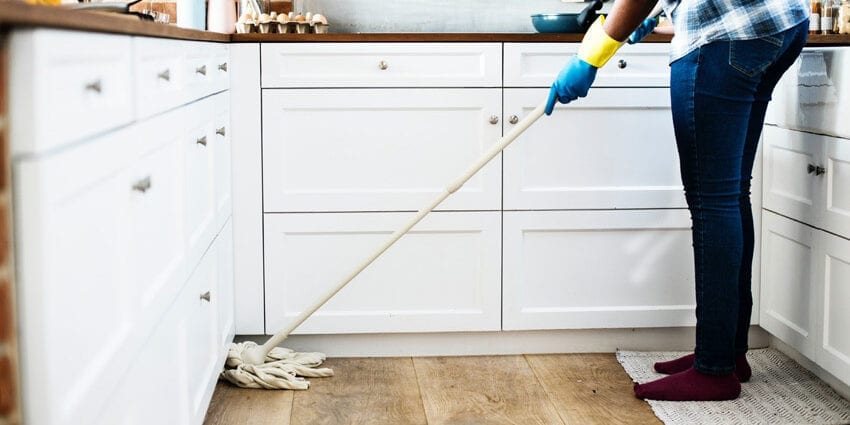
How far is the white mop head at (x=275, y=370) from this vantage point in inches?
100

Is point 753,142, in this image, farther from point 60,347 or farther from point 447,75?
point 60,347

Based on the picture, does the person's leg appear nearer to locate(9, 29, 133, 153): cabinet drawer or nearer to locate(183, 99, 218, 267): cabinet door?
locate(183, 99, 218, 267): cabinet door

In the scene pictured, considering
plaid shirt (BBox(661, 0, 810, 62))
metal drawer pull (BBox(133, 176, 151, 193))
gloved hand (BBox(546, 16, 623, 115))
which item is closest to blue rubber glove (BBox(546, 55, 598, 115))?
gloved hand (BBox(546, 16, 623, 115))

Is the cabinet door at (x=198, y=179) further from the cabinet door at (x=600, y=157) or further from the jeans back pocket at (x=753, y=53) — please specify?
the jeans back pocket at (x=753, y=53)

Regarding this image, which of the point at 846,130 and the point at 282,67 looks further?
the point at 282,67

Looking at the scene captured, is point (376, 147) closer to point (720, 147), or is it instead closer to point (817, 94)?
point (720, 147)

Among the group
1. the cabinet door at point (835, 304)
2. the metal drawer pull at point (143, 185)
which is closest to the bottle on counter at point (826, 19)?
the cabinet door at point (835, 304)

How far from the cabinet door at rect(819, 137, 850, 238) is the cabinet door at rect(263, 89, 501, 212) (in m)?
0.80

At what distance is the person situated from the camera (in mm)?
2154

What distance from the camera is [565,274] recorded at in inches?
110

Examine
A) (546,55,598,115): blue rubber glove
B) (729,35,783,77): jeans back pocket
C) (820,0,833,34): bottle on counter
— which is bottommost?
(546,55,598,115): blue rubber glove

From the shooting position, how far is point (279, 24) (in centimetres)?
277

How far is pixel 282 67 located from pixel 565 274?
0.93m

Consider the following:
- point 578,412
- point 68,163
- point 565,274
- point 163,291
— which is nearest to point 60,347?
point 68,163
